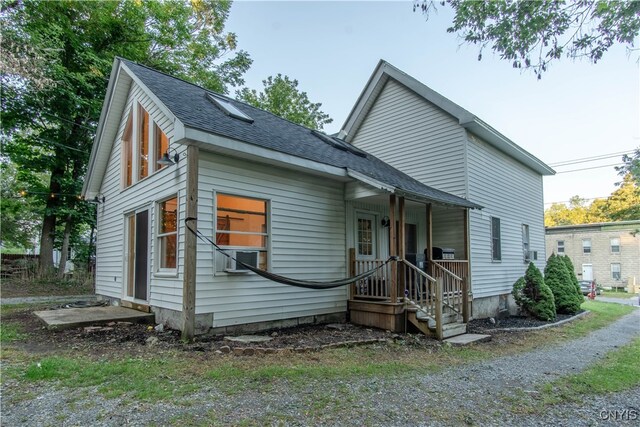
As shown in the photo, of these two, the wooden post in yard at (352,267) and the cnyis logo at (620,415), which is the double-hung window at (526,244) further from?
the cnyis logo at (620,415)

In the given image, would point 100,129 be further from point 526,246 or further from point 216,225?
point 526,246

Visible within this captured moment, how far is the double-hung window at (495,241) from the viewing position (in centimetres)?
1066

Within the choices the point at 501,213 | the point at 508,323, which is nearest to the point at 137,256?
the point at 508,323

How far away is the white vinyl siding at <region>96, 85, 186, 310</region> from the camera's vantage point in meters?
6.25

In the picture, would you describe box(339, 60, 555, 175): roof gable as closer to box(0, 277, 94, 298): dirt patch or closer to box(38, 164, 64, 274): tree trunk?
box(0, 277, 94, 298): dirt patch

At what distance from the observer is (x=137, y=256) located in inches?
311

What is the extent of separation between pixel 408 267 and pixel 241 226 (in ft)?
11.6

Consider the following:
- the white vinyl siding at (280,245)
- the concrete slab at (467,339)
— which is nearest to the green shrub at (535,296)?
the concrete slab at (467,339)

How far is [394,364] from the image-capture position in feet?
16.3

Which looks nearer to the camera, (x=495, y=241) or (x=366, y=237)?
(x=366, y=237)

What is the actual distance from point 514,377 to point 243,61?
21.4 m

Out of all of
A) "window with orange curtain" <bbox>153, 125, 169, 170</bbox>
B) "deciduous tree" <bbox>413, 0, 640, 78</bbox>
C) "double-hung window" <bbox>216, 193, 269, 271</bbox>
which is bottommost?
"double-hung window" <bbox>216, 193, 269, 271</bbox>

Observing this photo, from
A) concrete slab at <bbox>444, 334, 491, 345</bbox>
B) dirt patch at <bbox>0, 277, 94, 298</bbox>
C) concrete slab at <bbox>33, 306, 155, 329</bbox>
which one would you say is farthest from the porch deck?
dirt patch at <bbox>0, 277, 94, 298</bbox>

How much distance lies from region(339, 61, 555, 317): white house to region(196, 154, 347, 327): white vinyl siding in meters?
3.52
